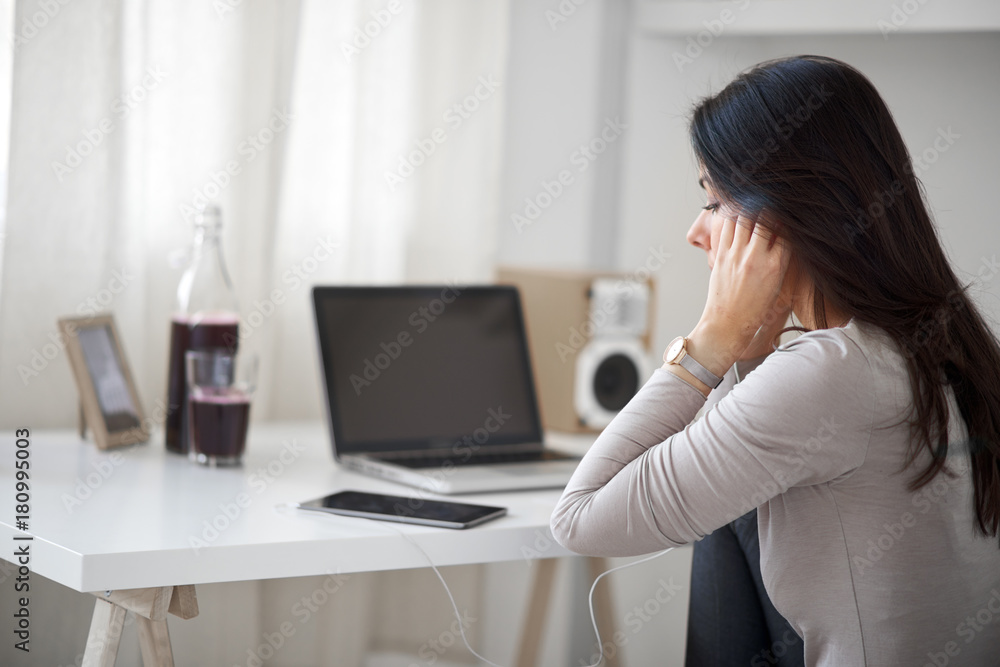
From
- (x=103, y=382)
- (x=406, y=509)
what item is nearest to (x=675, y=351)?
(x=406, y=509)

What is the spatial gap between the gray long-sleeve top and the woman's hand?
10cm

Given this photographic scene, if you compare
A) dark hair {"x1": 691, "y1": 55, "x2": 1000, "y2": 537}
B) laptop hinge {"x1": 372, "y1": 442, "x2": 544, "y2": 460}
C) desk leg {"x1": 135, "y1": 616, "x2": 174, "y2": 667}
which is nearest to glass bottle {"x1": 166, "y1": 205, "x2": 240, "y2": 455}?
Answer: laptop hinge {"x1": 372, "y1": 442, "x2": 544, "y2": 460}

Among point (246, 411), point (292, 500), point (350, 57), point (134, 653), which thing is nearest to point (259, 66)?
point (350, 57)

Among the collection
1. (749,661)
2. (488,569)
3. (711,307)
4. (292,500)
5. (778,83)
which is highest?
(778,83)

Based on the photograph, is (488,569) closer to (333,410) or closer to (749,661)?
(333,410)

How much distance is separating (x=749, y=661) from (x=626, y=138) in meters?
1.42

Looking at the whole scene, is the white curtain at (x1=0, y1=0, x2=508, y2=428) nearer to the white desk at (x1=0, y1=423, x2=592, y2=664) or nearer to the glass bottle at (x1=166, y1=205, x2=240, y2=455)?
the glass bottle at (x1=166, y1=205, x2=240, y2=455)

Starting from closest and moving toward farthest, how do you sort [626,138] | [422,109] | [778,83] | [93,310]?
[778,83]
[93,310]
[422,109]
[626,138]

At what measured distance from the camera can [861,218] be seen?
931mm

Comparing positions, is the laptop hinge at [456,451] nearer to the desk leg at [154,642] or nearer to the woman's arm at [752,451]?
the desk leg at [154,642]

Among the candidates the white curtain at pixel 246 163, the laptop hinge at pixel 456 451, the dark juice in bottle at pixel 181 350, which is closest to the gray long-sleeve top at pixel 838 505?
the laptop hinge at pixel 456 451

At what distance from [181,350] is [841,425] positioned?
39.3 inches

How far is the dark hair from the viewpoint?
93 centimetres

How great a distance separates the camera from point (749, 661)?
1217 mm
